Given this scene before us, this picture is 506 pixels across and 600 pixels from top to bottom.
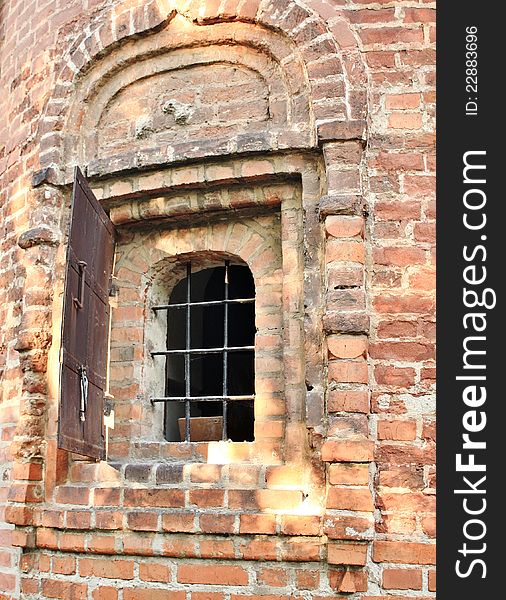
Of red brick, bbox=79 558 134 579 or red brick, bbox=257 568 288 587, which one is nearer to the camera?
red brick, bbox=257 568 288 587

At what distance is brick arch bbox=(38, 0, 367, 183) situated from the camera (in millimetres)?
4156

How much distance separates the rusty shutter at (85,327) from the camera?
3.94 metres

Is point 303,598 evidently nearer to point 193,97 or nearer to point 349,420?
point 349,420

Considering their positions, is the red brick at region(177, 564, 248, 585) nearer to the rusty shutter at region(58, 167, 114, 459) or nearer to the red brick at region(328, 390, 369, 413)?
the rusty shutter at region(58, 167, 114, 459)

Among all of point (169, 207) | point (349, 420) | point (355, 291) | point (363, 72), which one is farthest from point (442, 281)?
point (169, 207)

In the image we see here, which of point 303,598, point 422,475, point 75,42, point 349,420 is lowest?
point 303,598

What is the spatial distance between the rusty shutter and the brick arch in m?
0.52

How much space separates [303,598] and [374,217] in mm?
1900

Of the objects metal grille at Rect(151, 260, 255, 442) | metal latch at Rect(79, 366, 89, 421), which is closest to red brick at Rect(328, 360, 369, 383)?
metal grille at Rect(151, 260, 255, 442)

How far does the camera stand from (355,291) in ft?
12.8

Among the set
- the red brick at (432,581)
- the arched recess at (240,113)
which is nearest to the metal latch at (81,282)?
the arched recess at (240,113)

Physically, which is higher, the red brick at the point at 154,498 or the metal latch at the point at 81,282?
the metal latch at the point at 81,282

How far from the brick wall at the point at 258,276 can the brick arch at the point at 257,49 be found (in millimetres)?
12

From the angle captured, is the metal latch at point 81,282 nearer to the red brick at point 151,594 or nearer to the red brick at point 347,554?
the red brick at point 151,594
